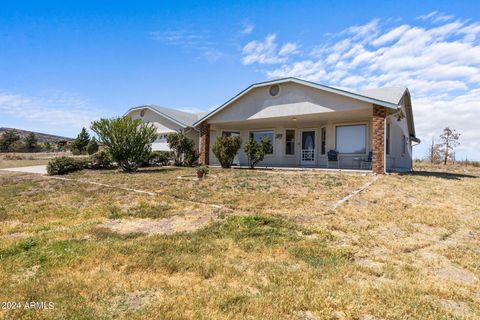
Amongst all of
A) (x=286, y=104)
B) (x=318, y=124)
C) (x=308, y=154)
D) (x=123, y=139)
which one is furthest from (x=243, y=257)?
(x=308, y=154)

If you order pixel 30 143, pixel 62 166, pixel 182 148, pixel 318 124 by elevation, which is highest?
pixel 318 124

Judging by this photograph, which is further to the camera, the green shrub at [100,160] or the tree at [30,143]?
the tree at [30,143]

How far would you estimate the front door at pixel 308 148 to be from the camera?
18531 millimetres

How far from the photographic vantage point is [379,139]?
13.1 metres

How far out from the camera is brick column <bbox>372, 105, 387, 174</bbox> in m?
13.0

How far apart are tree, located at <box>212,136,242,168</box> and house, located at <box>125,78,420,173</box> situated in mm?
1785

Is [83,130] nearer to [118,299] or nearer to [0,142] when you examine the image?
[0,142]

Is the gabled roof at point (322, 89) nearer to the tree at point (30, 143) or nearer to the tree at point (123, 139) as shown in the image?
the tree at point (123, 139)

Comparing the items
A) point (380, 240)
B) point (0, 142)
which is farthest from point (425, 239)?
point (0, 142)

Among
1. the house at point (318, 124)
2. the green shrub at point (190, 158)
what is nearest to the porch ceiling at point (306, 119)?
the house at point (318, 124)

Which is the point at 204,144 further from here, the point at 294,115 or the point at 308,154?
the point at 308,154

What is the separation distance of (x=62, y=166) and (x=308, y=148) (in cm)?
1458

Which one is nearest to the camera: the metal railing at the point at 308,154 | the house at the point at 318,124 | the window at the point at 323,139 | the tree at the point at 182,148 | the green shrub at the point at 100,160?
the house at the point at 318,124

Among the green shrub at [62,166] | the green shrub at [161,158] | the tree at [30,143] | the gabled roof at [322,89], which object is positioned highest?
the gabled roof at [322,89]
